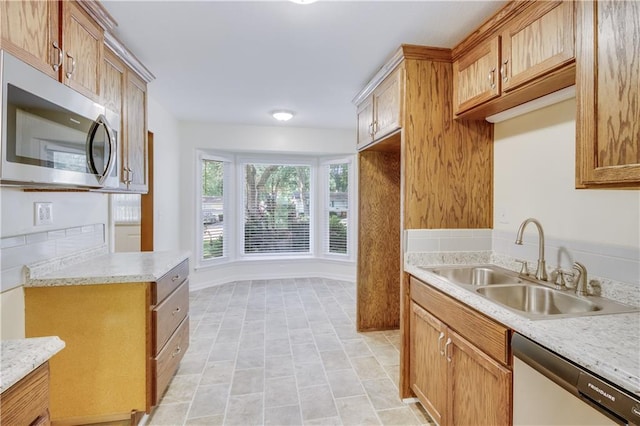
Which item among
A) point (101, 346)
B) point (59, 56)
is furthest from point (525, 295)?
point (59, 56)

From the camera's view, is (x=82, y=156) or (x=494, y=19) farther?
(x=494, y=19)

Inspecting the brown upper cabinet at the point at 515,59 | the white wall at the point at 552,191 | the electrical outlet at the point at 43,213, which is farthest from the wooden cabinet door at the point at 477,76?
the electrical outlet at the point at 43,213

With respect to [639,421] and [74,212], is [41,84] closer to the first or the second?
[74,212]

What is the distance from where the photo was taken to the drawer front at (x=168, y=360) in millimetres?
1916

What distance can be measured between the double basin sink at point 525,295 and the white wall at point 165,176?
3255 mm

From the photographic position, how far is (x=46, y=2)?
4.67 feet

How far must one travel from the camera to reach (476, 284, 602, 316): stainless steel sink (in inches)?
60.1

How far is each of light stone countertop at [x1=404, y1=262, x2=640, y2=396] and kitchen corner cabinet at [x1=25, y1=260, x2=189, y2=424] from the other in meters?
1.85

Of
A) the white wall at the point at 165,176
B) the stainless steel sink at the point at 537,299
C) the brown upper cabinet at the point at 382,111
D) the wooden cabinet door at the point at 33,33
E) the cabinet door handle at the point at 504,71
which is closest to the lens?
the wooden cabinet door at the point at 33,33

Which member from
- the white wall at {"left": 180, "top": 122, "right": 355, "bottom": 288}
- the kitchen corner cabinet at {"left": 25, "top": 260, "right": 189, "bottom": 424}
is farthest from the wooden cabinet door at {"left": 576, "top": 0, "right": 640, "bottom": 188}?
the white wall at {"left": 180, "top": 122, "right": 355, "bottom": 288}

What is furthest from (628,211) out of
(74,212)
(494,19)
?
(74,212)

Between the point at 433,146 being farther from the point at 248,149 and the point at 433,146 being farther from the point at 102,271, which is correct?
the point at 248,149

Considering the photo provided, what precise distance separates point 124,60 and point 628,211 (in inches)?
122

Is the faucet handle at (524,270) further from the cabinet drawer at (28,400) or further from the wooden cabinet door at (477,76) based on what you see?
the cabinet drawer at (28,400)
